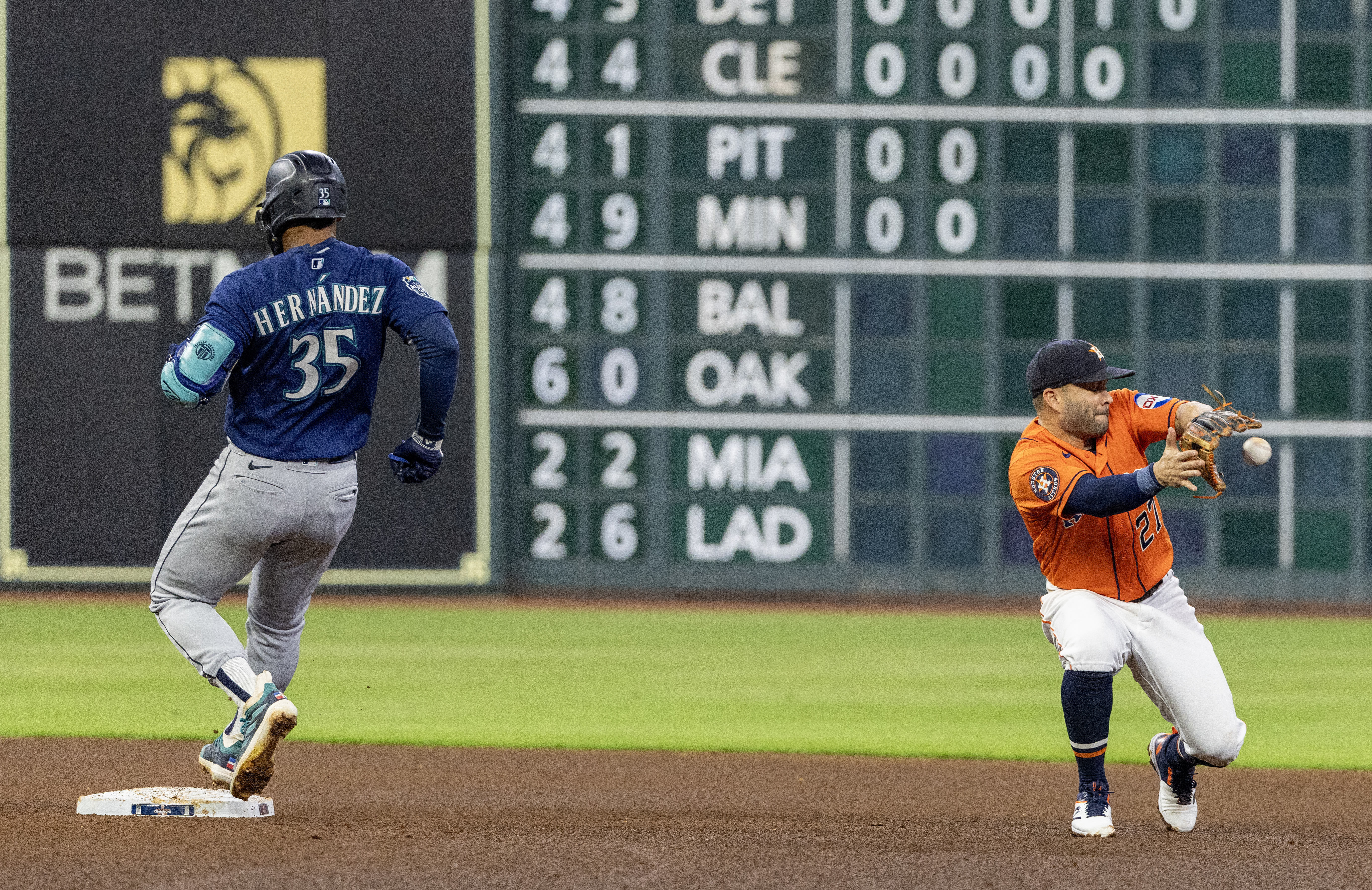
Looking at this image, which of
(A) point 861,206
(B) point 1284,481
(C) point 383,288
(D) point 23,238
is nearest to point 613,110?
(A) point 861,206

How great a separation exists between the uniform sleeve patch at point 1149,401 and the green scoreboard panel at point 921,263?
25.6 ft

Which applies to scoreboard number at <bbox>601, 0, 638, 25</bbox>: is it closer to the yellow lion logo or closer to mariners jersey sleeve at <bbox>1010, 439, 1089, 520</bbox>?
the yellow lion logo

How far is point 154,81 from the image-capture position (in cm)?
1316

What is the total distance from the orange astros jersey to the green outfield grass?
85.2 inches

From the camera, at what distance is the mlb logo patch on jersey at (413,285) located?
507 centimetres

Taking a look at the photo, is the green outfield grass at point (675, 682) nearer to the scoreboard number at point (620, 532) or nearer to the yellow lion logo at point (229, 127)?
the scoreboard number at point (620, 532)

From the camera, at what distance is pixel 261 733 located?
4629mm

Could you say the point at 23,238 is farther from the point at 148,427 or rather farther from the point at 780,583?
the point at 780,583

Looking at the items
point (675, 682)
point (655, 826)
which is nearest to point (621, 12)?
point (675, 682)

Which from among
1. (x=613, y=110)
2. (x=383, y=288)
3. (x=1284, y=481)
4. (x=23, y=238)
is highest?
(x=613, y=110)

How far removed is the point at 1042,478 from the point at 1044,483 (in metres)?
0.02

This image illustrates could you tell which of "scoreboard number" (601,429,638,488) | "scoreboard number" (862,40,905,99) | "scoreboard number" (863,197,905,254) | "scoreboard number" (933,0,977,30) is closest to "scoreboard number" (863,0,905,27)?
"scoreboard number" (862,40,905,99)

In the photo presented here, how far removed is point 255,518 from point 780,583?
339 inches

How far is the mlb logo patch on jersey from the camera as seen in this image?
5.07 meters
